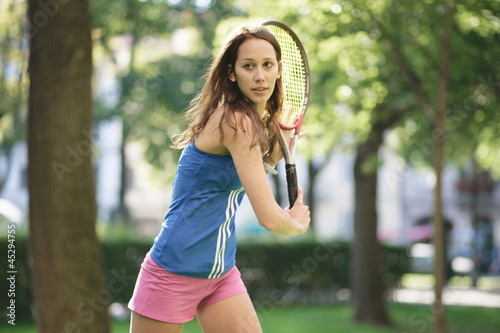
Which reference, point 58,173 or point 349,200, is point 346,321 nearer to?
point 58,173

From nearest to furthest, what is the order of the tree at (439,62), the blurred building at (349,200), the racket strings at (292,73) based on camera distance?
the racket strings at (292,73), the tree at (439,62), the blurred building at (349,200)

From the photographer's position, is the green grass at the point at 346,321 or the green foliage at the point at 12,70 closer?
the green grass at the point at 346,321

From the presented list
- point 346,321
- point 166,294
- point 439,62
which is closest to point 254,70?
point 166,294

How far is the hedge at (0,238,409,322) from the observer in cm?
1130

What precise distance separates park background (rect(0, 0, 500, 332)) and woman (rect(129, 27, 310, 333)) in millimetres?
2587

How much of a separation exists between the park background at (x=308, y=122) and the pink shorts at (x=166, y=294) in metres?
2.53

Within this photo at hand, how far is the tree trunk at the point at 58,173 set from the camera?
16.9 feet

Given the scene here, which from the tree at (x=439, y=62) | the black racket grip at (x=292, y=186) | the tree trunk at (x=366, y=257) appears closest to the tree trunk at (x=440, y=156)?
the tree at (x=439, y=62)

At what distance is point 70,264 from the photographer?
521 cm

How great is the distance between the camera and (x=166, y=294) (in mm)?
2795

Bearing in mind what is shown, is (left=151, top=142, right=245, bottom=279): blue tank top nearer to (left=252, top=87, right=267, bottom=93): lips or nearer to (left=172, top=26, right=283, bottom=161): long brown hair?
(left=172, top=26, right=283, bottom=161): long brown hair

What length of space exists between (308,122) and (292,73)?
6.28m

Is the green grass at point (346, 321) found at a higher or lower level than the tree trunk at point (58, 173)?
lower

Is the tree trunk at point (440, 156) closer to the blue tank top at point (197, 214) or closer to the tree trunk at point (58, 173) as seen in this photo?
the tree trunk at point (58, 173)
